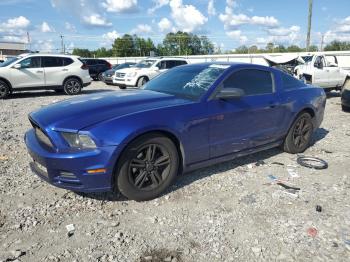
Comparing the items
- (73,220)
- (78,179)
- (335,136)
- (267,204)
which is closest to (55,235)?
(73,220)

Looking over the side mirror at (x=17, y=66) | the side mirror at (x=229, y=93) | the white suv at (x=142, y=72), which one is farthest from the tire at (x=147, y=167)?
the white suv at (x=142, y=72)

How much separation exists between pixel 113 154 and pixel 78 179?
0.46 metres

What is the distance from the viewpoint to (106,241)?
Result: 3.36m

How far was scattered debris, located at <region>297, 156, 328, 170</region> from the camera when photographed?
5477mm

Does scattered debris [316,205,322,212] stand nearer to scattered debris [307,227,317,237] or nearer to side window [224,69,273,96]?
scattered debris [307,227,317,237]

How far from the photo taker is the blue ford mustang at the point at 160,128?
368 centimetres

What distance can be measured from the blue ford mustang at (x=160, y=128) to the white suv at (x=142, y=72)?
445 inches

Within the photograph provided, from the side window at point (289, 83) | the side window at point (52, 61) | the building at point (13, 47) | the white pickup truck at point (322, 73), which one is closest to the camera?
the side window at point (289, 83)

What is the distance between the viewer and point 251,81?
5.29 metres

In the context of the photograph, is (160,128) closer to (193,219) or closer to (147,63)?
(193,219)

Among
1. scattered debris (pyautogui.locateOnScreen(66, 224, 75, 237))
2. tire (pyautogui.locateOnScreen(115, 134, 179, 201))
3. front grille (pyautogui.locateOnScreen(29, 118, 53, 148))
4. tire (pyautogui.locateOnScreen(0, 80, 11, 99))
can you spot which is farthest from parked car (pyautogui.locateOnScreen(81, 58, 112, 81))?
scattered debris (pyautogui.locateOnScreen(66, 224, 75, 237))

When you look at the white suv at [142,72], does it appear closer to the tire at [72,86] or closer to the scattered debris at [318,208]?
the tire at [72,86]

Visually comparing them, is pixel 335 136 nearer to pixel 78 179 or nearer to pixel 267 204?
pixel 267 204

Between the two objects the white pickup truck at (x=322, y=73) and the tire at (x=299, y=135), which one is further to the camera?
the white pickup truck at (x=322, y=73)
